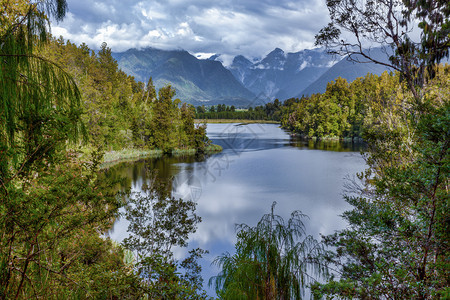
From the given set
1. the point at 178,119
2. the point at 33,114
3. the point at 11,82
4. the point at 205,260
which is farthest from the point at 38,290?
the point at 178,119

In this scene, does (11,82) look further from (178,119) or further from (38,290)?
(178,119)

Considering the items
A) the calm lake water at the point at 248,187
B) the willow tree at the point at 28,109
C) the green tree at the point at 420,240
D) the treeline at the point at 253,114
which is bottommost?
the calm lake water at the point at 248,187

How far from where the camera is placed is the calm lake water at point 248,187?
1223 centimetres

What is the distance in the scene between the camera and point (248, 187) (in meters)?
19.0

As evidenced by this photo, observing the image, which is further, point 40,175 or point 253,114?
point 253,114

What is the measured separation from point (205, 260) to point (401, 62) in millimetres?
8527

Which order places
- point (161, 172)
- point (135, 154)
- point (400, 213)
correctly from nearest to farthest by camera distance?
1. point (400, 213)
2. point (161, 172)
3. point (135, 154)

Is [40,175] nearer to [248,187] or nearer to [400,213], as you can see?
[400,213]

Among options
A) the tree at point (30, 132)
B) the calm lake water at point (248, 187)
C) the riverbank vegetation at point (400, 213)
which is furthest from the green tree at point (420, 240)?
the calm lake water at point (248, 187)

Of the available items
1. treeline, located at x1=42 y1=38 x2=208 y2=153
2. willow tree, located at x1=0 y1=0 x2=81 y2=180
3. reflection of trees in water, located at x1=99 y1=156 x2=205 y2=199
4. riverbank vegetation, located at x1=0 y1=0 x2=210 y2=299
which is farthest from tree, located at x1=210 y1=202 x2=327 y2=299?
treeline, located at x1=42 y1=38 x2=208 y2=153

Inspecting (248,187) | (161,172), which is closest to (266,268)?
(248,187)

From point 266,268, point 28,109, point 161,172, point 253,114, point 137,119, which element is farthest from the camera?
point 253,114

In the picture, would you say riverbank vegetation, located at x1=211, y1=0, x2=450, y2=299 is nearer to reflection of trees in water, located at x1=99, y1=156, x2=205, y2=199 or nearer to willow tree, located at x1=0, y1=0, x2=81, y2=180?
willow tree, located at x1=0, y1=0, x2=81, y2=180

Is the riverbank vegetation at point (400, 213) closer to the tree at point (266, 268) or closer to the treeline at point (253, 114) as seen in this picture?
→ the tree at point (266, 268)
